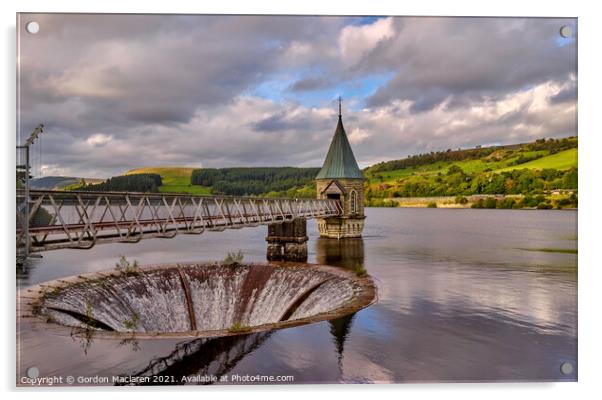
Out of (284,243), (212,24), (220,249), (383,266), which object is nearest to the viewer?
(212,24)

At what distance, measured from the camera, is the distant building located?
3381cm

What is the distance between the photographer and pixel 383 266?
2166 centimetres

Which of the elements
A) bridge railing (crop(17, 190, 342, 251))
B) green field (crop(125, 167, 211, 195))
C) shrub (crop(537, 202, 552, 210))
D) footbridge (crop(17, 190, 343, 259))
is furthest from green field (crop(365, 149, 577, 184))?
green field (crop(125, 167, 211, 195))

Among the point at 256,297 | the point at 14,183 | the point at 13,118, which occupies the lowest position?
the point at 256,297

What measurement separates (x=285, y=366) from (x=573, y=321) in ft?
25.5

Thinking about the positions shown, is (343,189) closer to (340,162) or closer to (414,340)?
(340,162)

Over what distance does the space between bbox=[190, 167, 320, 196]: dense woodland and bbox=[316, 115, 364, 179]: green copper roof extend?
1.94 m

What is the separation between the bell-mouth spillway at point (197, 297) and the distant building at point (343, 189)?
1206 centimetres

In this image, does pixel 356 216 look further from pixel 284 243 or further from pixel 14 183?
pixel 14 183

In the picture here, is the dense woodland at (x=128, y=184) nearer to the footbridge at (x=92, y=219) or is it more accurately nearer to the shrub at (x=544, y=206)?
the footbridge at (x=92, y=219)

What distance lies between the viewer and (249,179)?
26.2m

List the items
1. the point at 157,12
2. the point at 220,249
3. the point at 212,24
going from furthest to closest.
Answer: the point at 220,249 < the point at 212,24 < the point at 157,12

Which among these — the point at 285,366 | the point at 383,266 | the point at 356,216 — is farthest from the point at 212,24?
the point at 356,216

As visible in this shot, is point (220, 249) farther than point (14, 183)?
Yes
